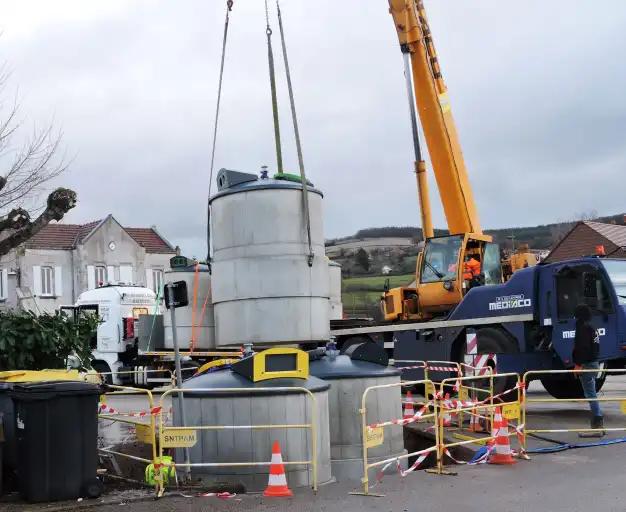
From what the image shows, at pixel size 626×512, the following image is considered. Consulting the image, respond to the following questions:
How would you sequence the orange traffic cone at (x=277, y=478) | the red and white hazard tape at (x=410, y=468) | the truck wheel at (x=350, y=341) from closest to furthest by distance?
1. the orange traffic cone at (x=277, y=478)
2. the red and white hazard tape at (x=410, y=468)
3. the truck wheel at (x=350, y=341)

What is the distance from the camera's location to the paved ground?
7293 mm

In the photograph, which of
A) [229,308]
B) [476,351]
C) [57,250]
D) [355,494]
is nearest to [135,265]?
[57,250]

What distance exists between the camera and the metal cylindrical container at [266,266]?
10.3 meters

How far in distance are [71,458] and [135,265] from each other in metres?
41.7

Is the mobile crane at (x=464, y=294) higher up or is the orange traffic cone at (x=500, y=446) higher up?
the mobile crane at (x=464, y=294)

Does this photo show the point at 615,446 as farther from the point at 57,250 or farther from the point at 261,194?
the point at 57,250

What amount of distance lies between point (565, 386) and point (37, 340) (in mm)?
10229

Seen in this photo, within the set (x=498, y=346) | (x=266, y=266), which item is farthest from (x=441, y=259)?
(x=266, y=266)

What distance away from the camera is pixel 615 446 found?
10477mm

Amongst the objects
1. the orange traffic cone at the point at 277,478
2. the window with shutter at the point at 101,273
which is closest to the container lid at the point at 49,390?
the orange traffic cone at the point at 277,478

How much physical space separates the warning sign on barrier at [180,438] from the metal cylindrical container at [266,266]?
2357 millimetres

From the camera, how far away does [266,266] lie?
10242 mm

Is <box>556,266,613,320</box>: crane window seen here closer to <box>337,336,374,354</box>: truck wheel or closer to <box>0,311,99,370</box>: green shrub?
<box>337,336,374,354</box>: truck wheel

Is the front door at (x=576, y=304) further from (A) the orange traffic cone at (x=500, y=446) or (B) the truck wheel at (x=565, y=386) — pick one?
(A) the orange traffic cone at (x=500, y=446)
